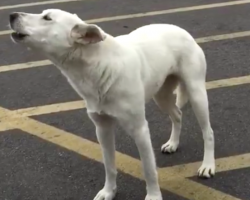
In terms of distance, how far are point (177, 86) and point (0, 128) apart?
6.17 feet

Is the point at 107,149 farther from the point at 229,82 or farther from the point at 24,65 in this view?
the point at 24,65

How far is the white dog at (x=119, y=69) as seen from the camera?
3564 mm

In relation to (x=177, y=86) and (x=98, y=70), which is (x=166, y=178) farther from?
(x=98, y=70)

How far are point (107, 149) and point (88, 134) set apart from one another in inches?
45.2

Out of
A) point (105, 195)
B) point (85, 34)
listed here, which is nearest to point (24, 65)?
point (105, 195)

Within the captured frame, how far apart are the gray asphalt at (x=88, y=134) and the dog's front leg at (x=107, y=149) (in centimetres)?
12

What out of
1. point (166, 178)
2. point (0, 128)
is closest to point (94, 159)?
point (166, 178)

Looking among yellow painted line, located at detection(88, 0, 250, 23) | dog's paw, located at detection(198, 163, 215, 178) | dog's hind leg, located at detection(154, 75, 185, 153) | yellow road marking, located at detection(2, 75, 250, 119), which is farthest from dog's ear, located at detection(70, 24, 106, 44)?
yellow painted line, located at detection(88, 0, 250, 23)

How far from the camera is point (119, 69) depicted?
148 inches

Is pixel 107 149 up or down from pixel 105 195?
up

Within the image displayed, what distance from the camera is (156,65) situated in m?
4.11

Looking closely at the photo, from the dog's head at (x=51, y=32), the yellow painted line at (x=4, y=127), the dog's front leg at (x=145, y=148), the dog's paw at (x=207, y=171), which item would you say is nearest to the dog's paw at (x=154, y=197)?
the dog's front leg at (x=145, y=148)

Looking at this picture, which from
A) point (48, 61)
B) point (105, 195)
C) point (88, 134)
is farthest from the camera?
point (48, 61)

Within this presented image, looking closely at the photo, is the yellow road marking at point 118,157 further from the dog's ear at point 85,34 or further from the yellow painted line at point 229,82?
the yellow painted line at point 229,82
